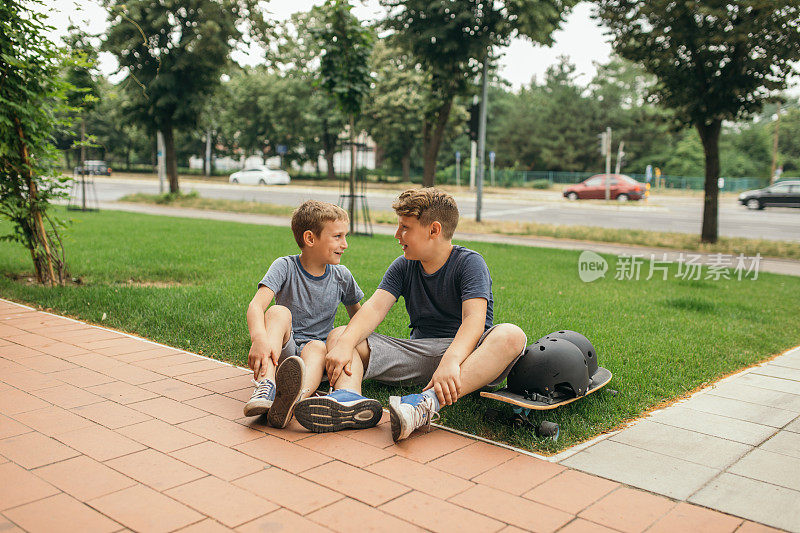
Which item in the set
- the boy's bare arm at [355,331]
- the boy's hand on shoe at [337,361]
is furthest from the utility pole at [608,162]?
the boy's hand on shoe at [337,361]

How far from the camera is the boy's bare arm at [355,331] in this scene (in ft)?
11.2

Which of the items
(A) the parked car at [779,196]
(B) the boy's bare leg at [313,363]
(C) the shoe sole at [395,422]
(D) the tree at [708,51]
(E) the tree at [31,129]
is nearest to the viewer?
(C) the shoe sole at [395,422]

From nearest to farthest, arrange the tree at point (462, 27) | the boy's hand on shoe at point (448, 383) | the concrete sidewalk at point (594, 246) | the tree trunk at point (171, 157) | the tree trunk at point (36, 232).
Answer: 1. the boy's hand on shoe at point (448, 383)
2. the tree trunk at point (36, 232)
3. the concrete sidewalk at point (594, 246)
4. the tree at point (462, 27)
5. the tree trunk at point (171, 157)

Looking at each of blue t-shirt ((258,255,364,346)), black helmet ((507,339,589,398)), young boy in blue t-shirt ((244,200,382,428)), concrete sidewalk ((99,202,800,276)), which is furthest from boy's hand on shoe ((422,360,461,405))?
concrete sidewalk ((99,202,800,276))

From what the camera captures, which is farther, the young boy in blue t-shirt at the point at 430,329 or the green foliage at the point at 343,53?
the green foliage at the point at 343,53

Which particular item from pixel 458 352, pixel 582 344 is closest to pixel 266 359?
pixel 458 352

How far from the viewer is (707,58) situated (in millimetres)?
12703

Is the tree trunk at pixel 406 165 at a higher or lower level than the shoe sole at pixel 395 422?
higher

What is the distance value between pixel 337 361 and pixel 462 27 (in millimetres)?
14438

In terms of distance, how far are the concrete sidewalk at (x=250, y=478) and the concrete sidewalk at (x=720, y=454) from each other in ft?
0.46

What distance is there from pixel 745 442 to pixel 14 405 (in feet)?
12.8

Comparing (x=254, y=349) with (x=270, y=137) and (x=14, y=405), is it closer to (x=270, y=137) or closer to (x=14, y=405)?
(x=14, y=405)

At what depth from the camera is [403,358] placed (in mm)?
3820

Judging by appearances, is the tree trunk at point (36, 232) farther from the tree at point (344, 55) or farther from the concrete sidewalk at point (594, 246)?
the concrete sidewalk at point (594, 246)
